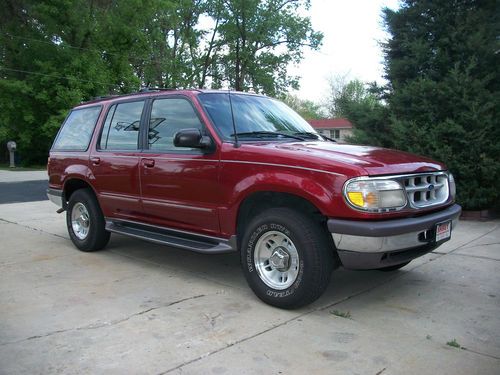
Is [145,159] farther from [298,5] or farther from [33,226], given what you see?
[298,5]

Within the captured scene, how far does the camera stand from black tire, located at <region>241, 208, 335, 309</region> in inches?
157

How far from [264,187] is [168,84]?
3716 centimetres

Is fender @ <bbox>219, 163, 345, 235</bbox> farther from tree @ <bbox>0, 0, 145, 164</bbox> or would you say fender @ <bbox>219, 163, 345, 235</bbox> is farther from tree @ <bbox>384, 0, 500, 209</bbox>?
tree @ <bbox>0, 0, 145, 164</bbox>

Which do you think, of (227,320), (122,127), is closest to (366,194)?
(227,320)

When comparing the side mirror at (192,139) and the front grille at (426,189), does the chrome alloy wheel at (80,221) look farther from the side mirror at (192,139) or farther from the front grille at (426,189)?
the front grille at (426,189)

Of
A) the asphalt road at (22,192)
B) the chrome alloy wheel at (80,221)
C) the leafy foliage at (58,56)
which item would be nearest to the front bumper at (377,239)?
the chrome alloy wheel at (80,221)

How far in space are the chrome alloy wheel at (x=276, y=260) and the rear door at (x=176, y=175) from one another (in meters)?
0.59

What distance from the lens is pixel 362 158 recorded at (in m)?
4.10

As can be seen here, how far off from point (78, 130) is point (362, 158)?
13.6ft

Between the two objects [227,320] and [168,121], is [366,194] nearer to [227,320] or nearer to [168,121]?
[227,320]

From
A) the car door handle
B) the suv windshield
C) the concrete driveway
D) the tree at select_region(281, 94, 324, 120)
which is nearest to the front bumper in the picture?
the concrete driveway

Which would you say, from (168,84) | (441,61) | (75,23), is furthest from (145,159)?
(168,84)

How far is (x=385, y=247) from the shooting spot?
3791 millimetres

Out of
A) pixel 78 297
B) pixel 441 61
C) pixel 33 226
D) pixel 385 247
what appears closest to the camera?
pixel 385 247
